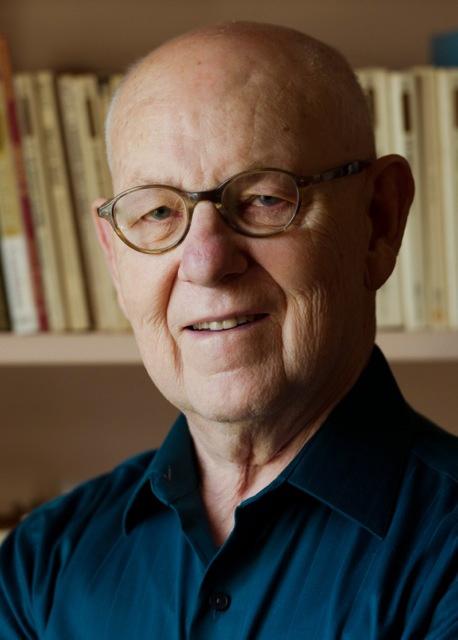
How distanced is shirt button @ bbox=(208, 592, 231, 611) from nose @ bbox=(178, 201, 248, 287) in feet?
1.09

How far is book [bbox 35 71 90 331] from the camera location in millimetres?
1664

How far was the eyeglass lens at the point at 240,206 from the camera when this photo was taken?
1.06m

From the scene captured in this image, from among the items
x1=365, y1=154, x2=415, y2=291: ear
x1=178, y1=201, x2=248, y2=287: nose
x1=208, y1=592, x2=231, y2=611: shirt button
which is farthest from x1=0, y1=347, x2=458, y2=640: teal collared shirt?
x1=178, y1=201, x2=248, y2=287: nose

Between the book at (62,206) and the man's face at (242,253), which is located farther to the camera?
the book at (62,206)

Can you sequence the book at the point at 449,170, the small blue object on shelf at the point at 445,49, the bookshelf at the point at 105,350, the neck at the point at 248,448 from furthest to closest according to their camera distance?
the bookshelf at the point at 105,350 → the small blue object on shelf at the point at 445,49 → the book at the point at 449,170 → the neck at the point at 248,448

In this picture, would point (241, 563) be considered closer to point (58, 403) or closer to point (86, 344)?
point (86, 344)

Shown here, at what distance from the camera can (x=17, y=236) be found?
5.57ft

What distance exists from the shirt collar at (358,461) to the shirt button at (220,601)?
0.46 feet

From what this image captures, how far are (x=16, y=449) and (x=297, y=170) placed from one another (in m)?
1.17

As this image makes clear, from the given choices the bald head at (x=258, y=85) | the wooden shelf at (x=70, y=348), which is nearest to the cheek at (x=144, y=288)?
the bald head at (x=258, y=85)

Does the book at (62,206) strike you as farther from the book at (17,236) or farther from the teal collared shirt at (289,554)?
the teal collared shirt at (289,554)

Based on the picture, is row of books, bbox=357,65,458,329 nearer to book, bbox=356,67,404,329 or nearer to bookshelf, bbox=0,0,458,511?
book, bbox=356,67,404,329

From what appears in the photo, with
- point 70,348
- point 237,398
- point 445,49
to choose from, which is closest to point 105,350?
point 70,348

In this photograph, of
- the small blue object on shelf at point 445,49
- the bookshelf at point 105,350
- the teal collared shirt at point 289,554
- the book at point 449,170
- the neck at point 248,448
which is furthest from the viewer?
the bookshelf at point 105,350
